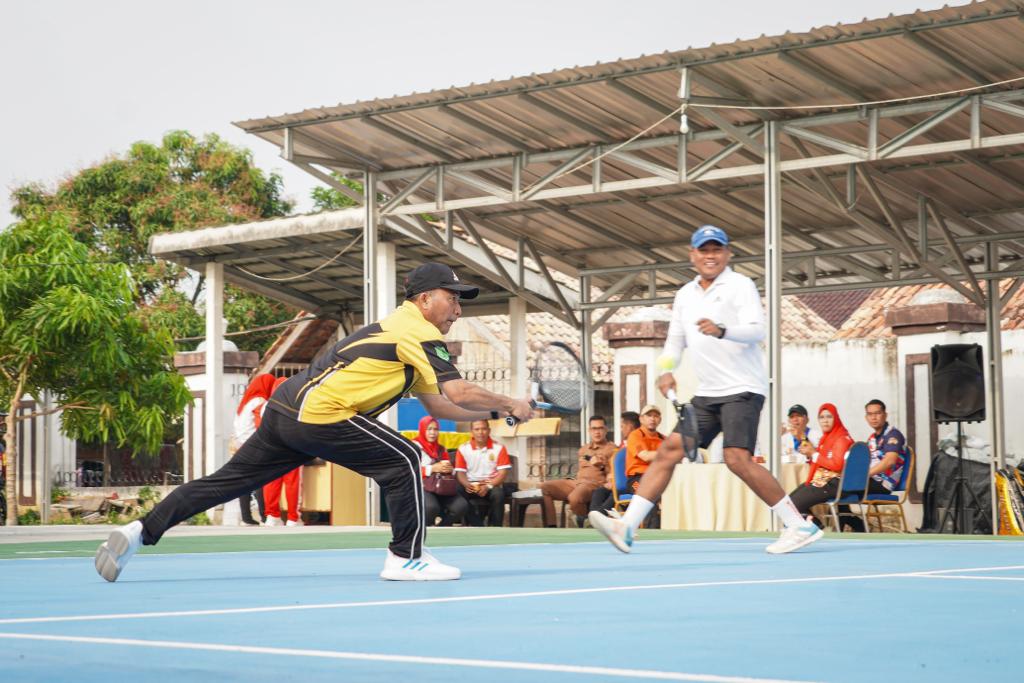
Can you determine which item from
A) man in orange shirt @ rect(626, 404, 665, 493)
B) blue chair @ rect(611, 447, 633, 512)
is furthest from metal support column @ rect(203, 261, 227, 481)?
man in orange shirt @ rect(626, 404, 665, 493)

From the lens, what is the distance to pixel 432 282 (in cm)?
728

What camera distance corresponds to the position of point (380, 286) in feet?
71.8

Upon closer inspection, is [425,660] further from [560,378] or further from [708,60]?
[708,60]

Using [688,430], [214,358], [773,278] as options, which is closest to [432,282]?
[688,430]

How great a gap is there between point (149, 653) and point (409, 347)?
119 inches

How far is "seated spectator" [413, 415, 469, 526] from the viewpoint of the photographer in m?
17.9

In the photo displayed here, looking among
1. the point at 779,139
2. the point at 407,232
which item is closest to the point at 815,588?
the point at 779,139

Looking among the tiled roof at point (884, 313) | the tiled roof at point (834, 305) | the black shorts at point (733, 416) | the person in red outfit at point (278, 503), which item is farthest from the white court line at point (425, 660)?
the tiled roof at point (834, 305)

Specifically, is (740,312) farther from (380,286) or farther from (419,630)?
(380,286)

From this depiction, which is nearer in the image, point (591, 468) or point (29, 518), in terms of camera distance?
point (591, 468)

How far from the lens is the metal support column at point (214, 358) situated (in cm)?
2372

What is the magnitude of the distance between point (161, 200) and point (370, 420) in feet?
121

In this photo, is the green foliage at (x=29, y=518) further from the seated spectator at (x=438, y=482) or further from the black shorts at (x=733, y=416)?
the black shorts at (x=733, y=416)

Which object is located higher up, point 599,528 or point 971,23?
point 971,23
